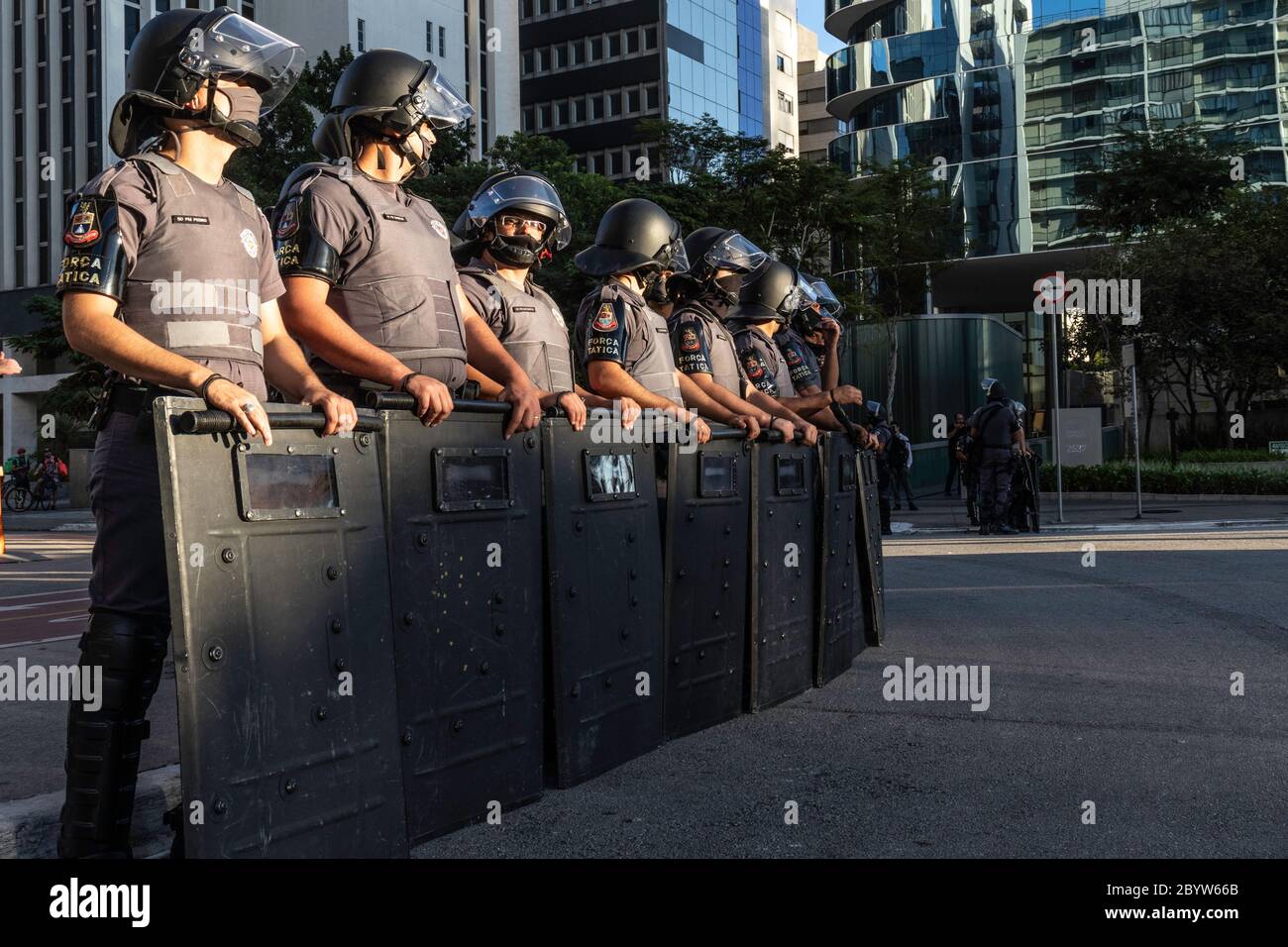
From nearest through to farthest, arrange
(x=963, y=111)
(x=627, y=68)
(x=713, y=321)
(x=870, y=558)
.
Answer: 1. (x=713, y=321)
2. (x=870, y=558)
3. (x=963, y=111)
4. (x=627, y=68)

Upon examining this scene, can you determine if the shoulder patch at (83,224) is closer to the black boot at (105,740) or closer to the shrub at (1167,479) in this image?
the black boot at (105,740)

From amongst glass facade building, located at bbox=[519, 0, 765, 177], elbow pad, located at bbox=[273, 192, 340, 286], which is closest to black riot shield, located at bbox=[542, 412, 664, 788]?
elbow pad, located at bbox=[273, 192, 340, 286]

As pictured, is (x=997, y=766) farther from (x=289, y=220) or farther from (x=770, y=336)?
(x=770, y=336)

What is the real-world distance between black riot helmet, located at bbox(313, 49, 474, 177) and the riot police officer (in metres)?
0.67

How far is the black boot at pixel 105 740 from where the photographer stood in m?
3.36

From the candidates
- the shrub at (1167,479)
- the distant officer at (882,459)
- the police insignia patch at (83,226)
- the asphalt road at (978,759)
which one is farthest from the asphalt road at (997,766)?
the shrub at (1167,479)

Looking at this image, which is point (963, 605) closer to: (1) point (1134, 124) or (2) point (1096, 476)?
(2) point (1096, 476)

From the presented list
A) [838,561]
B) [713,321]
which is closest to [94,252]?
[713,321]

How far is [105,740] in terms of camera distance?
337 centimetres

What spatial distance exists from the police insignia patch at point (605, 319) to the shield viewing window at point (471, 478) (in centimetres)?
171

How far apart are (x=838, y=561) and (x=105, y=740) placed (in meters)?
4.13

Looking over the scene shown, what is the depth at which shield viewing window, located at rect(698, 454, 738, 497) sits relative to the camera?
548cm

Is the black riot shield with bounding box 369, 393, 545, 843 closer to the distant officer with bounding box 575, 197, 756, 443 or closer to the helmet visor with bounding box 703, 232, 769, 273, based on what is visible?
the distant officer with bounding box 575, 197, 756, 443

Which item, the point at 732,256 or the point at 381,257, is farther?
the point at 732,256
